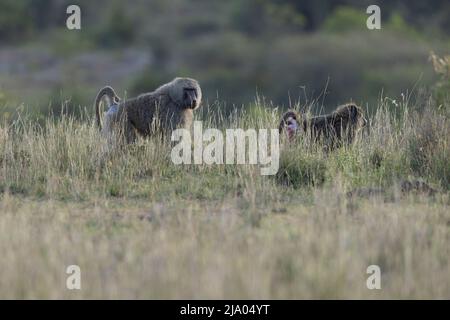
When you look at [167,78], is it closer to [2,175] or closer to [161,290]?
[2,175]

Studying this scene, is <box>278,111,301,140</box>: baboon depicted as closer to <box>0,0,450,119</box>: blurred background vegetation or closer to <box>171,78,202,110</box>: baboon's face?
<box>171,78,202,110</box>: baboon's face

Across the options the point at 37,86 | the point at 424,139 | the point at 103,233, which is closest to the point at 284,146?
the point at 424,139

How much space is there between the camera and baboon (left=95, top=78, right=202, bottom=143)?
10.2m

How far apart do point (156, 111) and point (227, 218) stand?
10.3 feet

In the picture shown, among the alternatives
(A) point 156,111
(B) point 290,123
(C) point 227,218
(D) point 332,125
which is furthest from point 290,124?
(C) point 227,218

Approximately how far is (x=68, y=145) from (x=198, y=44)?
135 ft

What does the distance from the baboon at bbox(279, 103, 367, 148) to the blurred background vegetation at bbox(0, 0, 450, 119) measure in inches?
876

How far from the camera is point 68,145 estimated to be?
9.45 m

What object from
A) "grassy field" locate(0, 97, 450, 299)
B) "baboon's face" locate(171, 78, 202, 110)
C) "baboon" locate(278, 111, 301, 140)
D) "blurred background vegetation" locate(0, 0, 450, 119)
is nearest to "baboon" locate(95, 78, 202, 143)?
"baboon's face" locate(171, 78, 202, 110)

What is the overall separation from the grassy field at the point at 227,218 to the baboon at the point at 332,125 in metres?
0.15

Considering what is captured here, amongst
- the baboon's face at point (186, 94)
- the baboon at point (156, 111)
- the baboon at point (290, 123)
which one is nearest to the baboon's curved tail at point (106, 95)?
the baboon at point (156, 111)

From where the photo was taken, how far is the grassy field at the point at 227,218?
19.4 feet

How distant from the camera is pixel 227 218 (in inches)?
284

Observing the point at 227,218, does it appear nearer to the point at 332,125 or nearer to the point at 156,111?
the point at 156,111
